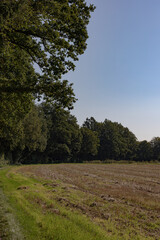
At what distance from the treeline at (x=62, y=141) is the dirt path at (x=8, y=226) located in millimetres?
7864

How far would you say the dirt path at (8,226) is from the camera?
709cm

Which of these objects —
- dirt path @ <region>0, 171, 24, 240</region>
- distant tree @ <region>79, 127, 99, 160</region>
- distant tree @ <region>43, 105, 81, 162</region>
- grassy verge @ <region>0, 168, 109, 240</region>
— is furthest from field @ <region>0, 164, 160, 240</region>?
distant tree @ <region>79, 127, 99, 160</region>

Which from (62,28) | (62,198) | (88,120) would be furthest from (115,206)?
(88,120)

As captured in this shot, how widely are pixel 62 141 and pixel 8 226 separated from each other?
241ft

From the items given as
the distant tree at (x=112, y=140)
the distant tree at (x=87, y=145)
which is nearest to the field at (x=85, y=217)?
the distant tree at (x=87, y=145)

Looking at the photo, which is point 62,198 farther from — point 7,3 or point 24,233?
point 7,3

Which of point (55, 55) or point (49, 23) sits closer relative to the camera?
point (49, 23)

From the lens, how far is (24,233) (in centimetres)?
742

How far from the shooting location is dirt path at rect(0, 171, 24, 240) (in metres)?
7.09

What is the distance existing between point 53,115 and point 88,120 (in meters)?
48.7

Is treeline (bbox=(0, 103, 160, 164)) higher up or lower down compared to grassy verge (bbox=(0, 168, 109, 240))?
higher up

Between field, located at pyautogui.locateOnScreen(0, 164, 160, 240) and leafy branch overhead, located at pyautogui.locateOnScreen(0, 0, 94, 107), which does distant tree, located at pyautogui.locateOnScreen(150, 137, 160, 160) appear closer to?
field, located at pyautogui.locateOnScreen(0, 164, 160, 240)

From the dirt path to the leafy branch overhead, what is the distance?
791cm

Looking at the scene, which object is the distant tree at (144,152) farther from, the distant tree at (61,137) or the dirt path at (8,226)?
the dirt path at (8,226)
